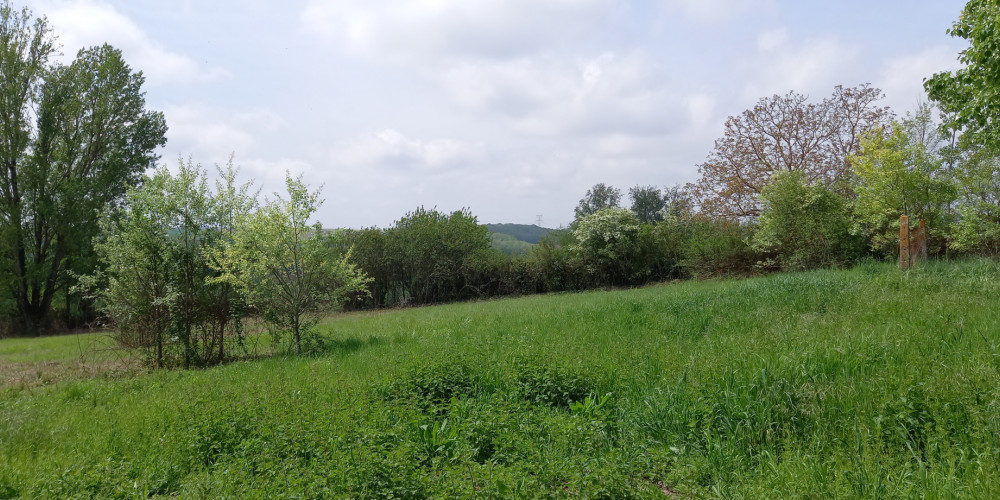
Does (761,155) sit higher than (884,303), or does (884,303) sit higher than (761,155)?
(761,155)

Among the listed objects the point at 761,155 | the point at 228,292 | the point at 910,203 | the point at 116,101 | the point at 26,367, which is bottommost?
the point at 26,367

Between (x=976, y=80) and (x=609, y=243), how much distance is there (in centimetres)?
1986

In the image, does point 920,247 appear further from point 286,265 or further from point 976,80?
point 286,265

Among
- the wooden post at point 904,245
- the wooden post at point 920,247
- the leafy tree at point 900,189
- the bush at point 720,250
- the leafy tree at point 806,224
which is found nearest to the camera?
the wooden post at point 904,245

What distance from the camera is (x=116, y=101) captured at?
3086 centimetres

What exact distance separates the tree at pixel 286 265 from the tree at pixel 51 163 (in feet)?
71.1

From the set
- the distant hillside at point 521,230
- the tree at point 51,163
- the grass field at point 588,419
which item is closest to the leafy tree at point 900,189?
the grass field at point 588,419

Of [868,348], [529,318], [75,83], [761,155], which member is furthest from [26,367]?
[761,155]

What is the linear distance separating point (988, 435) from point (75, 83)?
39767 mm

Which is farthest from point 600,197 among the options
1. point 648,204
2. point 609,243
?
point 609,243

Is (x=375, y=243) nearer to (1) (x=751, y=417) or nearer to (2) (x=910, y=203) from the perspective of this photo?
(2) (x=910, y=203)

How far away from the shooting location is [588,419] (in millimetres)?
5348

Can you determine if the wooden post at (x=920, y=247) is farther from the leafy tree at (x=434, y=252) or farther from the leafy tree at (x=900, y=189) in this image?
the leafy tree at (x=434, y=252)

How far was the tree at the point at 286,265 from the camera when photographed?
36.3 feet
